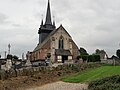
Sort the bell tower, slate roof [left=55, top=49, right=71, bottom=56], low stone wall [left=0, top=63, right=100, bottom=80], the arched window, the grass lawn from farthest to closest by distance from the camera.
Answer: the bell tower, the arched window, slate roof [left=55, top=49, right=71, bottom=56], low stone wall [left=0, top=63, right=100, bottom=80], the grass lawn

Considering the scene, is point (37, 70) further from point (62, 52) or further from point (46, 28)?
point (46, 28)

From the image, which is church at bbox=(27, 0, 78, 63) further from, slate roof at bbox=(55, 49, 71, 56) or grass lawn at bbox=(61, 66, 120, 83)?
grass lawn at bbox=(61, 66, 120, 83)

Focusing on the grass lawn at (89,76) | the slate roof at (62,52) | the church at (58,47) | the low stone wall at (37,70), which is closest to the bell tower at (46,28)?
the church at (58,47)

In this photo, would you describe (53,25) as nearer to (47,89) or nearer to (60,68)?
(60,68)

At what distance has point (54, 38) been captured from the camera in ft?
210

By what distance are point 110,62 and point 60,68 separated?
37.4 feet

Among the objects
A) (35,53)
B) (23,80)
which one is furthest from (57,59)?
(23,80)

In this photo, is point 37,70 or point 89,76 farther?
point 37,70

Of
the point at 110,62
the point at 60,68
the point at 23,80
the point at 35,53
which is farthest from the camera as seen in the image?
the point at 35,53

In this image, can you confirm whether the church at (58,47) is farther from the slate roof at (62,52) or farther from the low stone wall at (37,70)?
the low stone wall at (37,70)

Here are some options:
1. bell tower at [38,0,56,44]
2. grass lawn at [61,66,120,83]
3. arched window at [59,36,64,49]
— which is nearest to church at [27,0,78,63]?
arched window at [59,36,64,49]

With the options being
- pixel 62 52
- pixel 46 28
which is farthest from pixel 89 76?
pixel 46 28

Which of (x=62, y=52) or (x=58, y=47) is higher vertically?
(x=58, y=47)

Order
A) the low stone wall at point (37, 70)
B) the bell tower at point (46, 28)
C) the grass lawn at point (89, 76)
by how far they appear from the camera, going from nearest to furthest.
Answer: the grass lawn at point (89, 76)
the low stone wall at point (37, 70)
the bell tower at point (46, 28)
